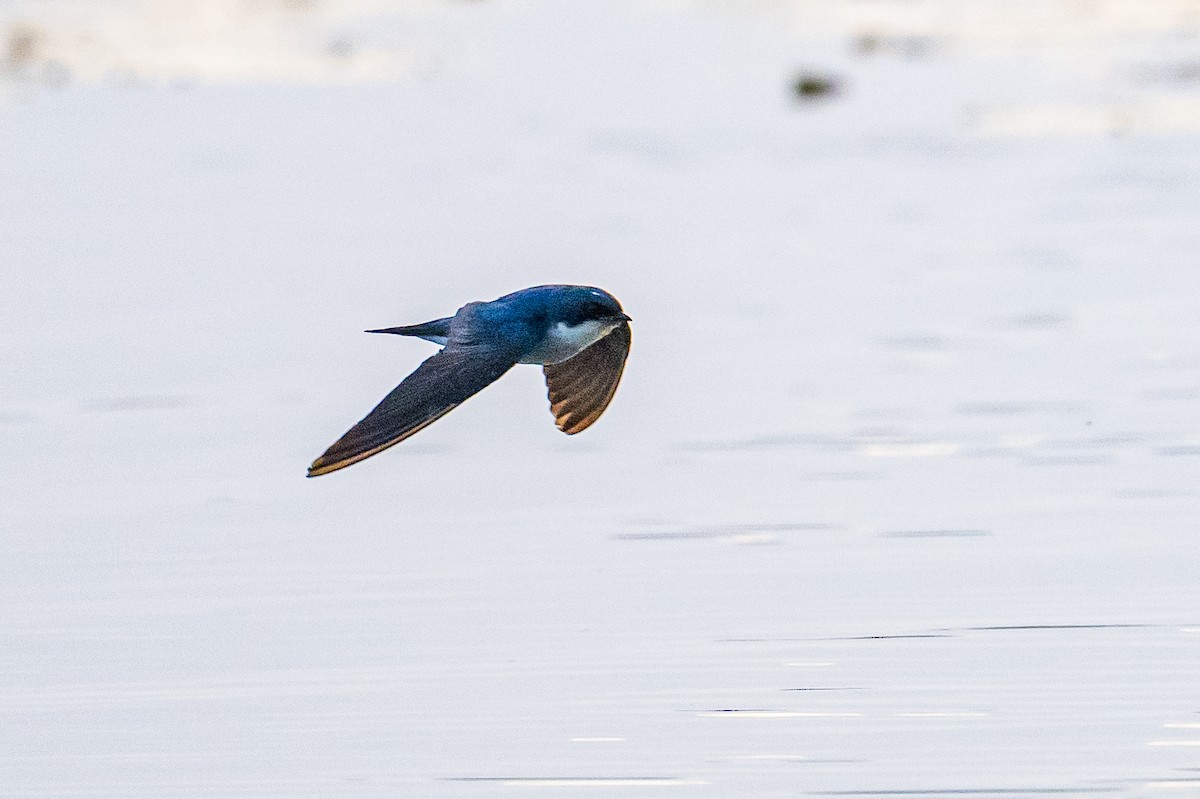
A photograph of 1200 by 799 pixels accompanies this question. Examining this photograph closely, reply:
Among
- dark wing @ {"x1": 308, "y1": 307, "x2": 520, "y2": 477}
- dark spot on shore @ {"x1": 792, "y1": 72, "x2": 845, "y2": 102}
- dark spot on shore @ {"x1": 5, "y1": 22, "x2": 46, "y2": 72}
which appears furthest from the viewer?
dark spot on shore @ {"x1": 5, "y1": 22, "x2": 46, "y2": 72}

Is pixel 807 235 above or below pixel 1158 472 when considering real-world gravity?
above

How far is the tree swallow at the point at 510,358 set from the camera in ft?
18.6

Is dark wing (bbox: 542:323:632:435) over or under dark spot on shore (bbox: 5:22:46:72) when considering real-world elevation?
under

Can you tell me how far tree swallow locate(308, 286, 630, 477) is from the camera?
18.6 ft

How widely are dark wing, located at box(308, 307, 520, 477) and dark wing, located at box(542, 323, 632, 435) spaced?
752 mm

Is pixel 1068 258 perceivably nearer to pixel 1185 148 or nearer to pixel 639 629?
pixel 1185 148

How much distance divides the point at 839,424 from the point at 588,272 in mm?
2697

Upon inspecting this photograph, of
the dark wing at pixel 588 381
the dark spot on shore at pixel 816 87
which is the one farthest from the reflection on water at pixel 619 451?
the dark wing at pixel 588 381

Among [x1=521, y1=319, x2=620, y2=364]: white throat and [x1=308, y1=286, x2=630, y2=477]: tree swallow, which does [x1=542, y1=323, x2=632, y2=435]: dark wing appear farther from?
[x1=521, y1=319, x2=620, y2=364]: white throat

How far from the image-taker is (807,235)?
1256 cm

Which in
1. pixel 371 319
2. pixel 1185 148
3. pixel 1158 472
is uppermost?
pixel 1185 148

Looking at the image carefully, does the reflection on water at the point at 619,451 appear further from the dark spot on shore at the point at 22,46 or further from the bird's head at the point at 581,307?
the bird's head at the point at 581,307

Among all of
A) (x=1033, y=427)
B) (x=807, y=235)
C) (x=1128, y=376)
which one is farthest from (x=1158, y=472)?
(x=807, y=235)

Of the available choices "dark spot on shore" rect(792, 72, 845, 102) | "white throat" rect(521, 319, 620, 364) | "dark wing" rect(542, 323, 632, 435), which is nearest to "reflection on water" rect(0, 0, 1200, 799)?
"dark spot on shore" rect(792, 72, 845, 102)
